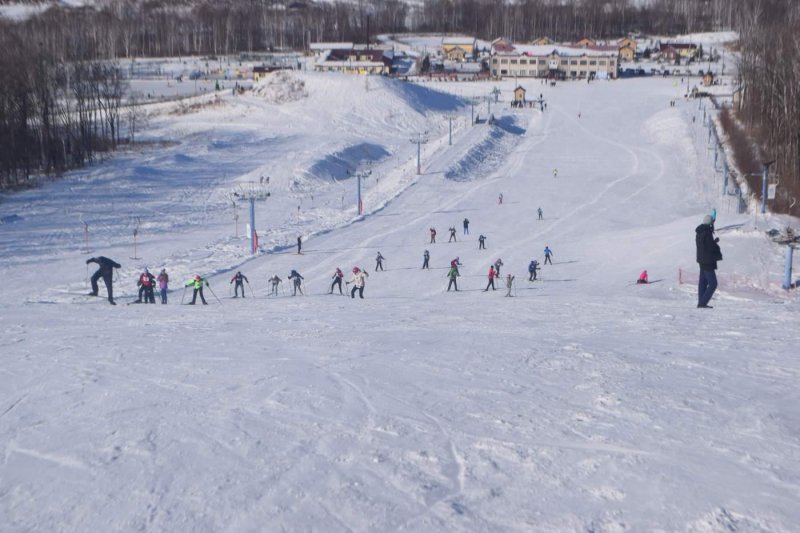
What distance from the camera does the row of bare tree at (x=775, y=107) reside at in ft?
120

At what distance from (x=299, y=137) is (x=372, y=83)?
587 inches

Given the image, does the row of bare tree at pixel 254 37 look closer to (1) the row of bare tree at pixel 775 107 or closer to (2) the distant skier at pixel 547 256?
(1) the row of bare tree at pixel 775 107

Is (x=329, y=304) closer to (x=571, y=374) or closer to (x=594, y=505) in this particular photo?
(x=571, y=374)

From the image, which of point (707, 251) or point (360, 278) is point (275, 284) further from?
point (707, 251)

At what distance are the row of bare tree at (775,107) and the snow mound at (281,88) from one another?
3687 cm

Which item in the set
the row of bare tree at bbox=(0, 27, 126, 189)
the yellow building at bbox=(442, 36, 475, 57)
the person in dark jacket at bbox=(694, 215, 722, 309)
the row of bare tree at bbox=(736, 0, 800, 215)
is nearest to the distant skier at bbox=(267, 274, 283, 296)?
the person in dark jacket at bbox=(694, 215, 722, 309)

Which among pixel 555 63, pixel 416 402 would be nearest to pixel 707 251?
pixel 416 402

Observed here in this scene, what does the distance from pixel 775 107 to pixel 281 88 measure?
139 ft

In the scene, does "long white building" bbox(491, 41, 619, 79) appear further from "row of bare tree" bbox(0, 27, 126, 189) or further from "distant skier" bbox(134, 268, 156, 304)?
"distant skier" bbox(134, 268, 156, 304)

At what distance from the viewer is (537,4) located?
481 ft

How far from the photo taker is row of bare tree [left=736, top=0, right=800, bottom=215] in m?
36.5

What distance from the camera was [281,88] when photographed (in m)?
71.2

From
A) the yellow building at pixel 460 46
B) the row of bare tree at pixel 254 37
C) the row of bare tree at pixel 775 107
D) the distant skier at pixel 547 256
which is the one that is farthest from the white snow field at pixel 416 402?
the yellow building at pixel 460 46

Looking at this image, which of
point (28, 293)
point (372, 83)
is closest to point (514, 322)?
point (28, 293)
